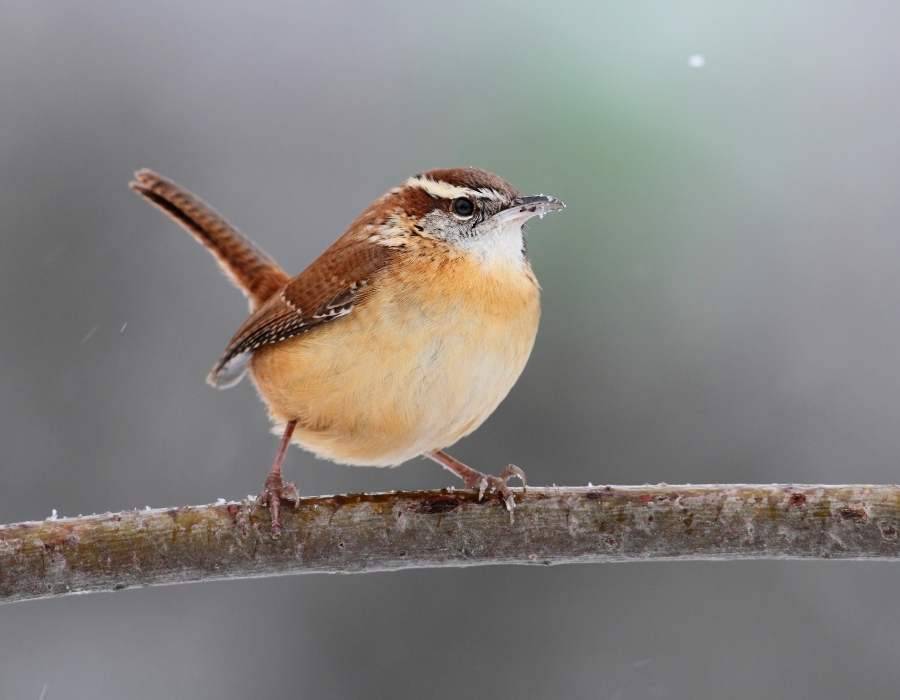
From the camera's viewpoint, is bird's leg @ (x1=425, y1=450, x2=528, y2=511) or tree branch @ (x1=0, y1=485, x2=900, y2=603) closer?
tree branch @ (x1=0, y1=485, x2=900, y2=603)

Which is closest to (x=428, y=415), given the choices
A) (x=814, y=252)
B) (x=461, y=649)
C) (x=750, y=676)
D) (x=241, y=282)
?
(x=241, y=282)

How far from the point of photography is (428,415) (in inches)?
129

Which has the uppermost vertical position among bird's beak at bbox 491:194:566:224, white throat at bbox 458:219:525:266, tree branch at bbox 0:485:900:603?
bird's beak at bbox 491:194:566:224

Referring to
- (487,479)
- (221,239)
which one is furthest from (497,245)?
(221,239)

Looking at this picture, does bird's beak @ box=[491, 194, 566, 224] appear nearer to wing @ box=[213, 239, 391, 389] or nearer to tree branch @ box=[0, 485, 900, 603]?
wing @ box=[213, 239, 391, 389]

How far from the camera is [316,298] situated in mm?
3631

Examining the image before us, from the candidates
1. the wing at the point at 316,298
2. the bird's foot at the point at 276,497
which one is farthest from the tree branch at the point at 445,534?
the wing at the point at 316,298

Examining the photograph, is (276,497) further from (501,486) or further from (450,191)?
(450,191)

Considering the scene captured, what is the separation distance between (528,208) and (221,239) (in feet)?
5.20

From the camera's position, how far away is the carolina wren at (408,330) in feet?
10.7

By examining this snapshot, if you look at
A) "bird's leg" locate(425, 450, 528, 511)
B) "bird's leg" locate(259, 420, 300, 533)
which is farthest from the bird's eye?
"bird's leg" locate(259, 420, 300, 533)

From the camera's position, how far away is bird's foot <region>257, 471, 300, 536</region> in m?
3.22

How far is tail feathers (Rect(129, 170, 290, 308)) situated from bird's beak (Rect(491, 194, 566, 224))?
1.24 metres

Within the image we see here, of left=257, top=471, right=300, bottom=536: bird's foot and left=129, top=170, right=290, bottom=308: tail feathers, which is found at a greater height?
left=129, top=170, right=290, bottom=308: tail feathers
